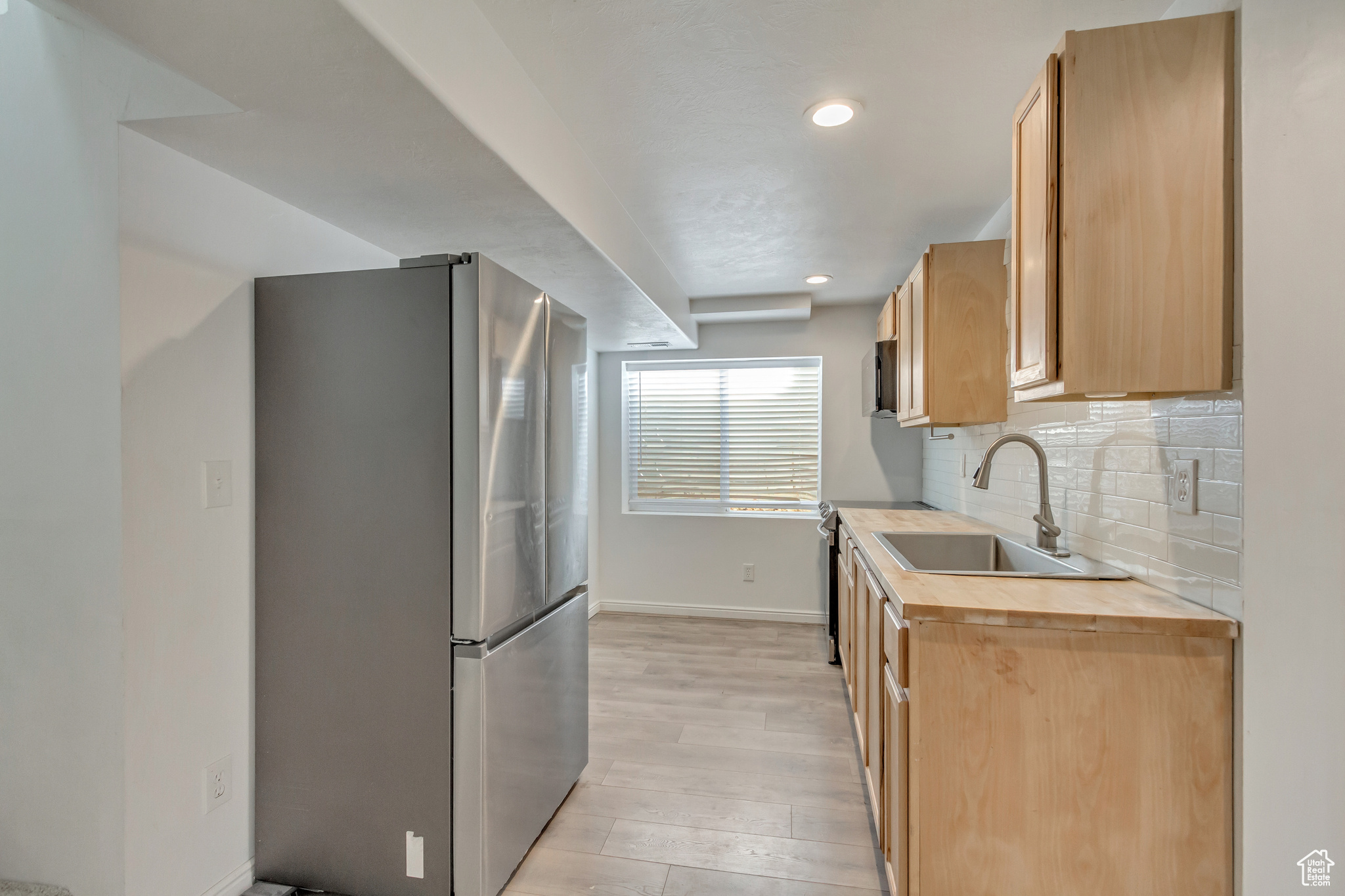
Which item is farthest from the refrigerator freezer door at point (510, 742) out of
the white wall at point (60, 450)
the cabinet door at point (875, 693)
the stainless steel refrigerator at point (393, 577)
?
the cabinet door at point (875, 693)

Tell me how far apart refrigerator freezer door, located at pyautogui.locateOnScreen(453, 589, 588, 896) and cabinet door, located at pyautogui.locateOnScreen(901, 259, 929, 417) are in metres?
1.78

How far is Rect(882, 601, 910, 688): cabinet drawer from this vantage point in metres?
1.57

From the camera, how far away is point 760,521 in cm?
492

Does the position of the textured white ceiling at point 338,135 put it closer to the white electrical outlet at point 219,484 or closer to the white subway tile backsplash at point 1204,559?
the white electrical outlet at point 219,484

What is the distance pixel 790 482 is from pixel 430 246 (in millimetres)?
3298

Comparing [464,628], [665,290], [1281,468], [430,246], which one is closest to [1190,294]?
[1281,468]

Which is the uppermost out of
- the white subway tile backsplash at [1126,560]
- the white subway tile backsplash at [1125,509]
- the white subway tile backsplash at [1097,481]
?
the white subway tile backsplash at [1097,481]

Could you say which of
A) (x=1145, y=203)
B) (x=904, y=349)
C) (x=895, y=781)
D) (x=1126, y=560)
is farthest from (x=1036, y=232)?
(x=904, y=349)

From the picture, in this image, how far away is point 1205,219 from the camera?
132 centimetres

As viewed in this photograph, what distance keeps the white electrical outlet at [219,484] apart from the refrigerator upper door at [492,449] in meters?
0.69

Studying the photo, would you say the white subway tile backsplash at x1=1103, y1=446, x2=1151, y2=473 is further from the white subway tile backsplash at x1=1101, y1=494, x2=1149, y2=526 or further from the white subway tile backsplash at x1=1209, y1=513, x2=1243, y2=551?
the white subway tile backsplash at x1=1209, y1=513, x2=1243, y2=551

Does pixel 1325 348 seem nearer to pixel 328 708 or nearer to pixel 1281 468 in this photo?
pixel 1281 468

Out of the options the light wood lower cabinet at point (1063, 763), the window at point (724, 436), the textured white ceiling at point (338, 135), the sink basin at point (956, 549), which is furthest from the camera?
the window at point (724, 436)

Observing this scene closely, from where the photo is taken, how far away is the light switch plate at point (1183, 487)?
57.5 inches
